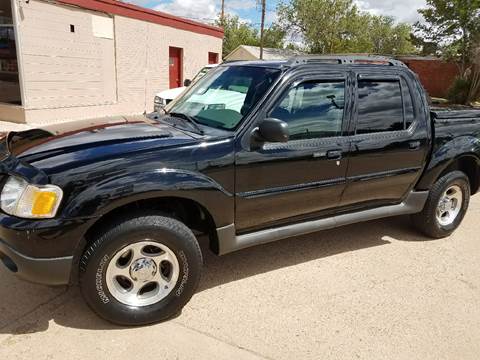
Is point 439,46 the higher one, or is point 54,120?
point 439,46

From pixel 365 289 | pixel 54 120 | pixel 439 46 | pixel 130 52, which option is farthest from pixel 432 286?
pixel 439 46

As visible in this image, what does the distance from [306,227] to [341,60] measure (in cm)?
153

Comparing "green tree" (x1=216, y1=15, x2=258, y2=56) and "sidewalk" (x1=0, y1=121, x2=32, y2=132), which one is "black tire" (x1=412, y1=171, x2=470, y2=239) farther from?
"green tree" (x1=216, y1=15, x2=258, y2=56)

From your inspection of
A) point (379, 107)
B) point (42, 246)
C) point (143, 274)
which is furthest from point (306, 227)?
point (42, 246)

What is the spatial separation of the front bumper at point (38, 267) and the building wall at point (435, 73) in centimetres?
2932

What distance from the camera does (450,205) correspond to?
475 centimetres

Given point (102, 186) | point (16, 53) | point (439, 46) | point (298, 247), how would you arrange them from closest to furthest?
point (102, 186) < point (298, 247) < point (16, 53) < point (439, 46)

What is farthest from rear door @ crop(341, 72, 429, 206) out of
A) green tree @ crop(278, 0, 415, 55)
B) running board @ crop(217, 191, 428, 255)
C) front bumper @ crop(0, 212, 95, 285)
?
green tree @ crop(278, 0, 415, 55)

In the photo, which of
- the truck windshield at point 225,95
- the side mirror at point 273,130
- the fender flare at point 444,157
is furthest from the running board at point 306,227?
the truck windshield at point 225,95

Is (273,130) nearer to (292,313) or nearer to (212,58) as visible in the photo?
(292,313)

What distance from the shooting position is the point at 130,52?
13.6 meters

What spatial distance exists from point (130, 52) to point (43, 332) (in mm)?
12118

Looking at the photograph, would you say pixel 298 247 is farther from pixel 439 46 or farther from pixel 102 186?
pixel 439 46

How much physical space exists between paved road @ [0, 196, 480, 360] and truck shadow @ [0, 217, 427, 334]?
0.01 m
